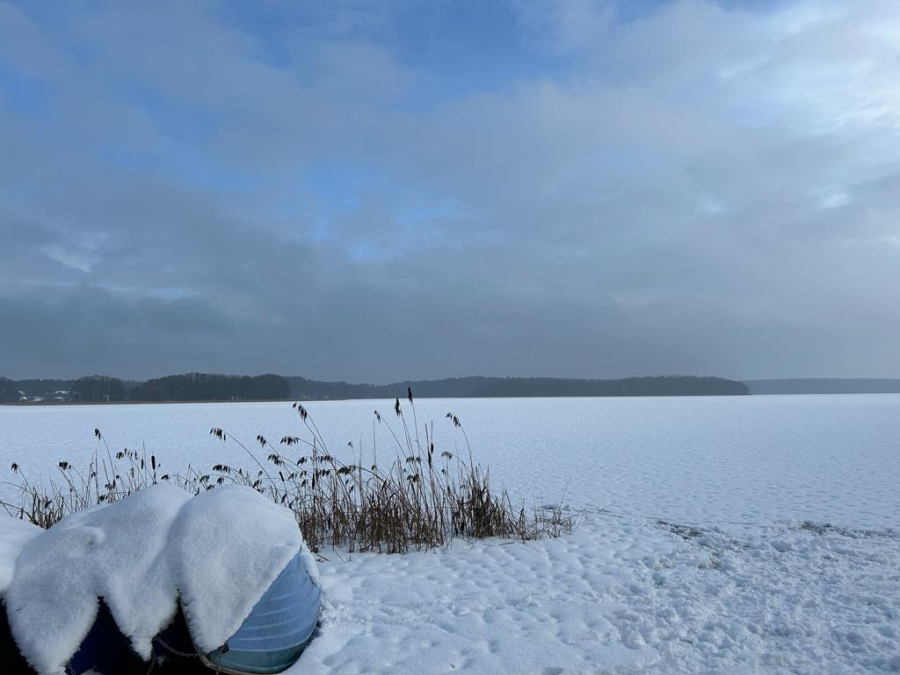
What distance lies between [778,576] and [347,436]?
57.8ft

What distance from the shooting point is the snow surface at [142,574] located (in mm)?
2885

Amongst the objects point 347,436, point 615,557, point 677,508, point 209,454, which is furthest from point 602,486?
point 347,436

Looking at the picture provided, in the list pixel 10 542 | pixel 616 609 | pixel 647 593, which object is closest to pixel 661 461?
pixel 647 593

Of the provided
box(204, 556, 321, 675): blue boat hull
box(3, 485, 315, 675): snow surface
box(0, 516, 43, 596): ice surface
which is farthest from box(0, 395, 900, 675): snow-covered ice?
box(0, 516, 43, 596): ice surface

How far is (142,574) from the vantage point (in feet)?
→ 9.81

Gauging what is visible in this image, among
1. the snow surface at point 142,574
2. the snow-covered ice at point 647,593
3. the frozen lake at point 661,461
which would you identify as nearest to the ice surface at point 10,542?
the snow surface at point 142,574

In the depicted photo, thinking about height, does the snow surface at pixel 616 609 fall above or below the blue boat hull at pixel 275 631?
below

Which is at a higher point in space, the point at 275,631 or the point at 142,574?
the point at 142,574

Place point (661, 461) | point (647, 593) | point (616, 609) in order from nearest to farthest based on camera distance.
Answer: point (616, 609)
point (647, 593)
point (661, 461)

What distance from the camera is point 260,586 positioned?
10.1 ft

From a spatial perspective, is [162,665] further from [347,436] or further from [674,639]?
[347,436]

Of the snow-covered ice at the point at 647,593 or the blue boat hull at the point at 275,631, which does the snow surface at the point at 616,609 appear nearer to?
the snow-covered ice at the point at 647,593

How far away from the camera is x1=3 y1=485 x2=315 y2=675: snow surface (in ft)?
9.46

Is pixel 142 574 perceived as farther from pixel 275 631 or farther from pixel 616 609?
pixel 616 609
